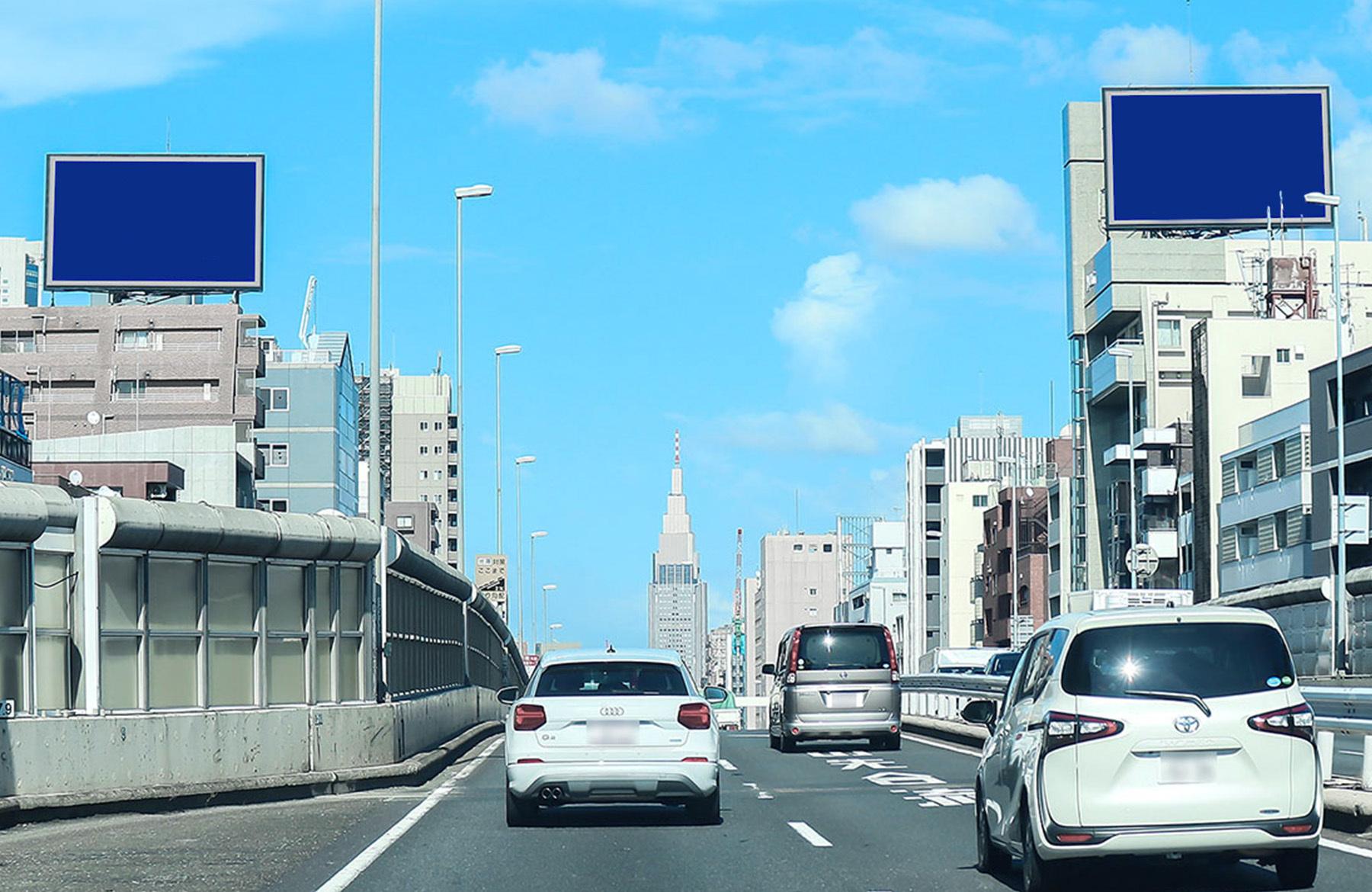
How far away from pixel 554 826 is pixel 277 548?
5.99m

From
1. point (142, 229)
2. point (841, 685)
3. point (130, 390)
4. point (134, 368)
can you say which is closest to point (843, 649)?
point (841, 685)

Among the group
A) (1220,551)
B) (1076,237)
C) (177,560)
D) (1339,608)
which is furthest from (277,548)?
(1076,237)

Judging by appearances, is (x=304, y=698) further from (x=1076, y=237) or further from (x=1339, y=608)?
(x=1076, y=237)

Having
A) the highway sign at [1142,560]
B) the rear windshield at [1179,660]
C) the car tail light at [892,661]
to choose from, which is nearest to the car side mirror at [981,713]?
the rear windshield at [1179,660]

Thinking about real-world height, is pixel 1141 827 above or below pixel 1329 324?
below

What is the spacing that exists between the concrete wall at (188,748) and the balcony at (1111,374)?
65.3m

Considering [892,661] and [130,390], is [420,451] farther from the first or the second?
[892,661]

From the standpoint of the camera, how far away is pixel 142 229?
2569 inches

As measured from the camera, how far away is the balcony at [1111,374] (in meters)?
85.3

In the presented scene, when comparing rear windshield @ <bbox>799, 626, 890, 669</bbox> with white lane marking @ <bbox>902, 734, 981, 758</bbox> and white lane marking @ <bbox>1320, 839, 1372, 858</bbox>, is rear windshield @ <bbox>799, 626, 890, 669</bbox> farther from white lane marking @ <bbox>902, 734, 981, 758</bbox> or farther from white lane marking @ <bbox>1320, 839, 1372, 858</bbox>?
white lane marking @ <bbox>1320, 839, 1372, 858</bbox>

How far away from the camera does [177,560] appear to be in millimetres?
20109

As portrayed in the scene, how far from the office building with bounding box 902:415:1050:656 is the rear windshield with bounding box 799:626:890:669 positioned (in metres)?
95.5

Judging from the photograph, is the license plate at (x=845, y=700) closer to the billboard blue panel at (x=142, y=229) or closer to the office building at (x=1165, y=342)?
the billboard blue panel at (x=142, y=229)

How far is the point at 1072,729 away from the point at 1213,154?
54.2 meters
